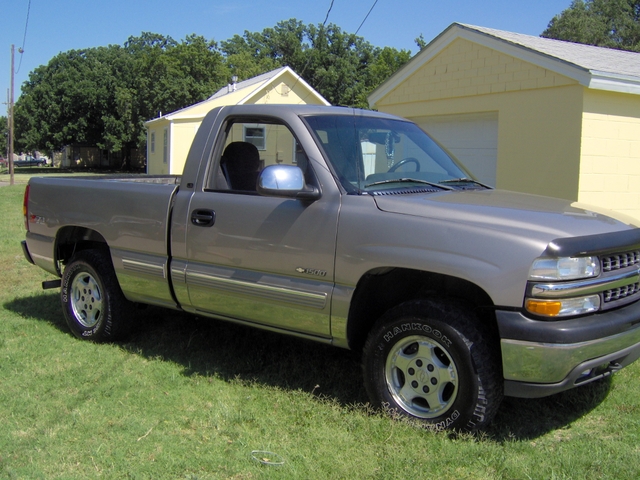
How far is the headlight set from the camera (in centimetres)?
328

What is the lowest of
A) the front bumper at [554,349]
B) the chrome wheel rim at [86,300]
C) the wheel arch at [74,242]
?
the chrome wheel rim at [86,300]

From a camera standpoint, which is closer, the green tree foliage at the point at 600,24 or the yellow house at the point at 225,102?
the yellow house at the point at 225,102

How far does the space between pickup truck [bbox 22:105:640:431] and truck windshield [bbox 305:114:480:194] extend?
0.6 inches

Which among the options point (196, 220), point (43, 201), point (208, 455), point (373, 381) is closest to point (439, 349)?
point (373, 381)

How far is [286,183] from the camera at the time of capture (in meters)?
4.04

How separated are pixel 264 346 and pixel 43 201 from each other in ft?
8.21

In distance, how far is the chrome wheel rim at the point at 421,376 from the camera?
3.70 metres

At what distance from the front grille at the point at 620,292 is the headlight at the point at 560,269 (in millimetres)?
238

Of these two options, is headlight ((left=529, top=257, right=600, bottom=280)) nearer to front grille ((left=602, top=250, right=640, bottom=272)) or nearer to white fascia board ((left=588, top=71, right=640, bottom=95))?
front grille ((left=602, top=250, right=640, bottom=272))

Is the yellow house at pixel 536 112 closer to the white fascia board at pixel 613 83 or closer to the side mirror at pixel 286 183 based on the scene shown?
the white fascia board at pixel 613 83

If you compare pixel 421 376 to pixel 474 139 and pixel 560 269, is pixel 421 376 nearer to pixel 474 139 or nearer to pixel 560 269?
pixel 560 269

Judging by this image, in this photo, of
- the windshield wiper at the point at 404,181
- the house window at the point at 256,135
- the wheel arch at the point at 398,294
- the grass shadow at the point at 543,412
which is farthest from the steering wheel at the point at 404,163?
the grass shadow at the point at 543,412

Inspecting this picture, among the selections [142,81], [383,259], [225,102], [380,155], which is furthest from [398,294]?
[142,81]

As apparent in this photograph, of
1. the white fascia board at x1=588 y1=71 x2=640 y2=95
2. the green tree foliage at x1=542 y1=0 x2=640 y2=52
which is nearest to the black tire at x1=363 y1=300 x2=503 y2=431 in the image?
the white fascia board at x1=588 y1=71 x2=640 y2=95
